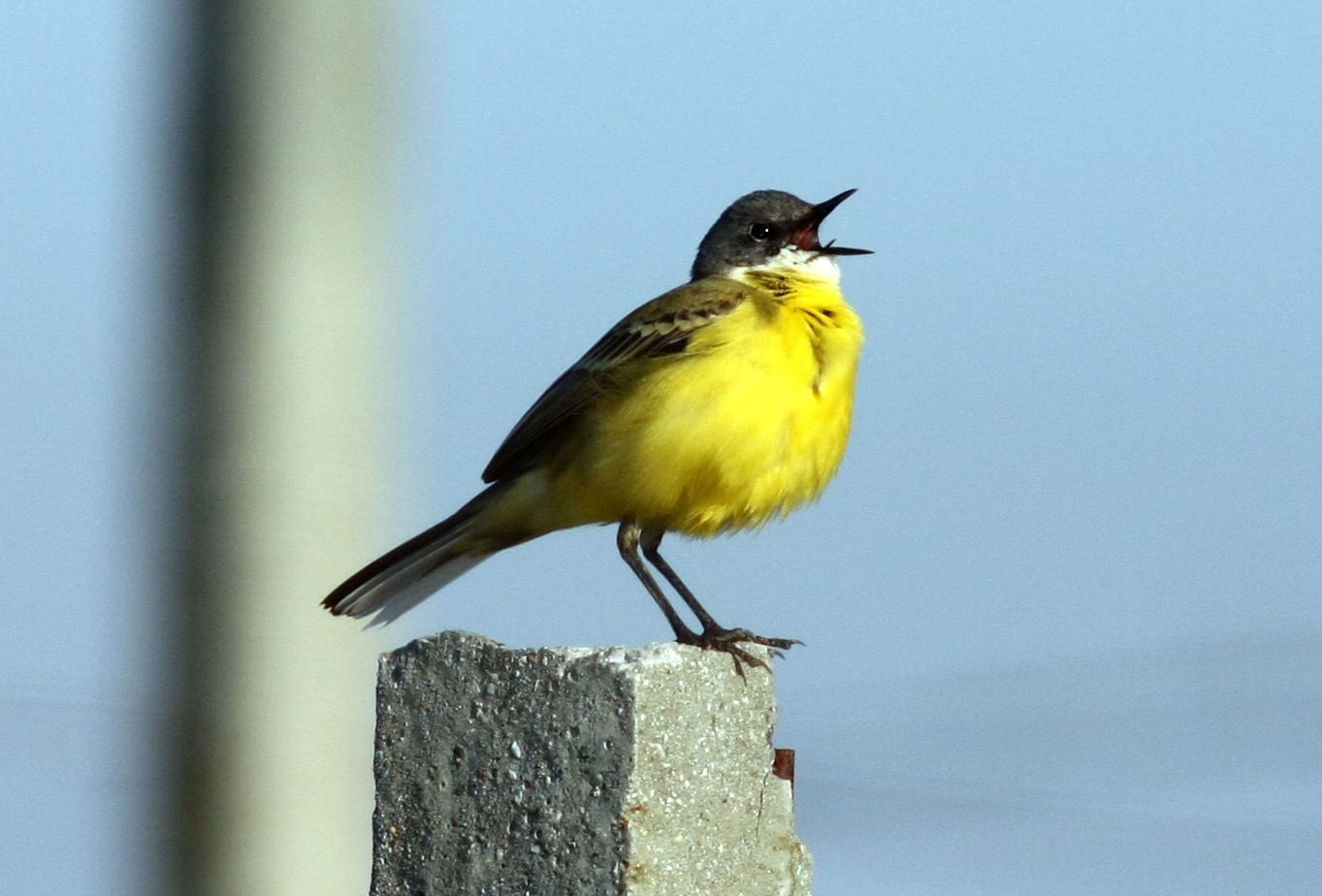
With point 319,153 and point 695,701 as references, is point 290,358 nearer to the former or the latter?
point 319,153

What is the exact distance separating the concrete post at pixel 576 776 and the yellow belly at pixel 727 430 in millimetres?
1878

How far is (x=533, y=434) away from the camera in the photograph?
660 centimetres

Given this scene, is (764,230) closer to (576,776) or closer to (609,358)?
(609,358)

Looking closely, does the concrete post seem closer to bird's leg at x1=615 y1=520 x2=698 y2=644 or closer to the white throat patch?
bird's leg at x1=615 y1=520 x2=698 y2=644

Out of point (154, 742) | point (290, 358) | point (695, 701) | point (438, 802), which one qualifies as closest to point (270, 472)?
point (290, 358)

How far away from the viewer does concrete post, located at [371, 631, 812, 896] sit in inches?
154

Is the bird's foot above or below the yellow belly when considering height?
below

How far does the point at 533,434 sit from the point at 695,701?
2.71 metres

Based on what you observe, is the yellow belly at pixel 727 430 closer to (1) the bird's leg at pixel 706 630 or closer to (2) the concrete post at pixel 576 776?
(1) the bird's leg at pixel 706 630

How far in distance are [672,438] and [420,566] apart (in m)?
1.00

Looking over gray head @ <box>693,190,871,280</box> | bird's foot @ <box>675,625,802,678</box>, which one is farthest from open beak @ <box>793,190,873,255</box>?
bird's foot @ <box>675,625,802,678</box>

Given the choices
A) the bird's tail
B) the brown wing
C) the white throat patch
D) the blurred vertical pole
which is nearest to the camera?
the blurred vertical pole

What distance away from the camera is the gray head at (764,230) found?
290 inches

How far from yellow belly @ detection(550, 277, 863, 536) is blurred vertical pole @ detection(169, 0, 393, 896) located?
1.12 meters
